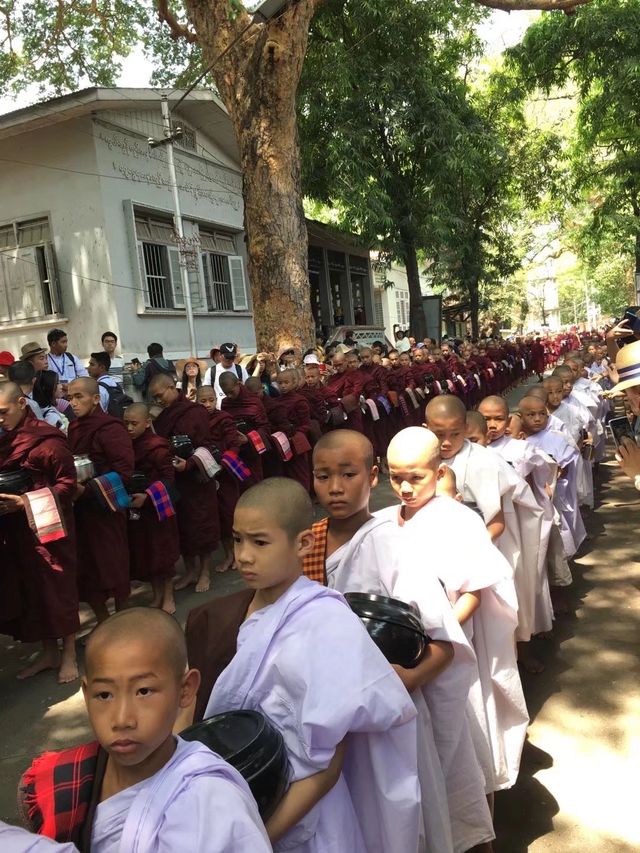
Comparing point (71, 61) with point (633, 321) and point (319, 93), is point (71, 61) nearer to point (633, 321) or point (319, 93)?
point (319, 93)

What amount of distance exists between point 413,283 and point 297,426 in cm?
1246

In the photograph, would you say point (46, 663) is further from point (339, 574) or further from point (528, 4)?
point (528, 4)

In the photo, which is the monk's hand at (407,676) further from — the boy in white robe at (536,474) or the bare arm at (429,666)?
the boy in white robe at (536,474)

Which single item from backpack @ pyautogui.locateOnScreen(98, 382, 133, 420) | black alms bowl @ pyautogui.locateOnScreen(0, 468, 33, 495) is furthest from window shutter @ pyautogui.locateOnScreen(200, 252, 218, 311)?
black alms bowl @ pyautogui.locateOnScreen(0, 468, 33, 495)

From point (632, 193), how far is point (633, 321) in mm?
16116

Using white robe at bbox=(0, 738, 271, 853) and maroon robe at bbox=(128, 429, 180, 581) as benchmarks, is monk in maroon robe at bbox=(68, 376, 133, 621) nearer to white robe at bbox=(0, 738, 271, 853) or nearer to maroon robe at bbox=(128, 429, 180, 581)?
maroon robe at bbox=(128, 429, 180, 581)

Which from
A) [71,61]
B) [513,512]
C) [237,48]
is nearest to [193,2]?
[237,48]

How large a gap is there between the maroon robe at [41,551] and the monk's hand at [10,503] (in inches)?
7.1

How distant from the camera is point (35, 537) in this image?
4160mm

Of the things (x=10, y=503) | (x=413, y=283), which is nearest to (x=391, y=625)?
(x=10, y=503)

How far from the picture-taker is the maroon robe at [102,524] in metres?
4.62

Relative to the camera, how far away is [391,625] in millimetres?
1768

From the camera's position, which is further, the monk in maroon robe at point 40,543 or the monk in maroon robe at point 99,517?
the monk in maroon robe at point 99,517

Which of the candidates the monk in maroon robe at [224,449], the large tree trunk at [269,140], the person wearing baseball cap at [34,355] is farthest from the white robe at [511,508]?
the large tree trunk at [269,140]
